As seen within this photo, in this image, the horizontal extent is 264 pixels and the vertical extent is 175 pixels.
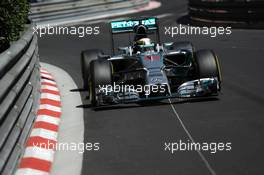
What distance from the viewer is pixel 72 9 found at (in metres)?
33.2

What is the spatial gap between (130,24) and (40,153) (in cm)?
540

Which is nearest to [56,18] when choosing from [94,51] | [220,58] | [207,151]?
[220,58]

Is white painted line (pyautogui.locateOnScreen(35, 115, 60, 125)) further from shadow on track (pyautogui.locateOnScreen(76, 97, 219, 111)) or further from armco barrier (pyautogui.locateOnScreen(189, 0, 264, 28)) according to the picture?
armco barrier (pyautogui.locateOnScreen(189, 0, 264, 28))

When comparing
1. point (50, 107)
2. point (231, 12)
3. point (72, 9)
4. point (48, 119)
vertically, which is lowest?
point (72, 9)

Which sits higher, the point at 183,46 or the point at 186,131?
the point at 183,46

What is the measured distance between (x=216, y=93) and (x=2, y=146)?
16.4 ft

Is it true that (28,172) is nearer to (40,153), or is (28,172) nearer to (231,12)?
(40,153)

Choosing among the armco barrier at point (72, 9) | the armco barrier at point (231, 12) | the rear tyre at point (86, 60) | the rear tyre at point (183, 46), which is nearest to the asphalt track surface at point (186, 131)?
the rear tyre at point (183, 46)

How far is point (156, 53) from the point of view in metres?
10.8

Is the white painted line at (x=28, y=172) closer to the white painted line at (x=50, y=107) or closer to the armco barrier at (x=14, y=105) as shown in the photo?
the armco barrier at (x=14, y=105)

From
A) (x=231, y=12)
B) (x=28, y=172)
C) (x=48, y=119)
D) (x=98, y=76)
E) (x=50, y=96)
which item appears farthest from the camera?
(x=231, y=12)

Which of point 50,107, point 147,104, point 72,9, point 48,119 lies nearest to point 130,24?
point 147,104

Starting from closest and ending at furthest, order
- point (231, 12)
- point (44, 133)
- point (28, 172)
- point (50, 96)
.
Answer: point (28, 172) → point (44, 133) → point (50, 96) → point (231, 12)

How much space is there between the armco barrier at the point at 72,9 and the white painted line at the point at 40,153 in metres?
24.2
